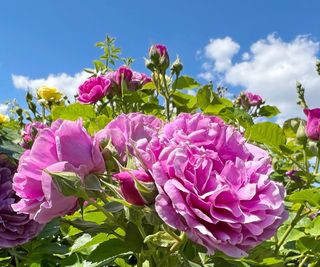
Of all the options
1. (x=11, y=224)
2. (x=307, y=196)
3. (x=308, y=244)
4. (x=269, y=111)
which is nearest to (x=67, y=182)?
(x=11, y=224)

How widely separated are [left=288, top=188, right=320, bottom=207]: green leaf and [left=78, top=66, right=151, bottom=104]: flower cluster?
0.92 meters

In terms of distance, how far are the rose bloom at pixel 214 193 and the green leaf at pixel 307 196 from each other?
43cm

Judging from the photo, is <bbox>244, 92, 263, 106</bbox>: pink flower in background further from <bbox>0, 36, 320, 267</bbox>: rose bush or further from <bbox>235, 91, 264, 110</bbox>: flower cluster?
<bbox>0, 36, 320, 267</bbox>: rose bush

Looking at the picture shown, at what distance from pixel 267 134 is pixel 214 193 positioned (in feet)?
2.28

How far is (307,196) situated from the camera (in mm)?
1356

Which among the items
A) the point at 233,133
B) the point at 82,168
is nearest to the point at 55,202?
the point at 82,168

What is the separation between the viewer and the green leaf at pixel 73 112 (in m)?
1.91

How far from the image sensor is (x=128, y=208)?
0.90m

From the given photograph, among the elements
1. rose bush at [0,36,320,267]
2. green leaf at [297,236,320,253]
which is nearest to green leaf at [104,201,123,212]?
rose bush at [0,36,320,267]

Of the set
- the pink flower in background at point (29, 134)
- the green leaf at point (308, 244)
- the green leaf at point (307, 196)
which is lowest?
the green leaf at point (308, 244)

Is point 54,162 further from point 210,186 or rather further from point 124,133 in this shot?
point 210,186

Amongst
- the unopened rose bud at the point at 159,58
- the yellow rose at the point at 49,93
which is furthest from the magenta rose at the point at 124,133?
the yellow rose at the point at 49,93

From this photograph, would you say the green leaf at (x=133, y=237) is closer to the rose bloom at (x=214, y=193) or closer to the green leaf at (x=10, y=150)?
the rose bloom at (x=214, y=193)

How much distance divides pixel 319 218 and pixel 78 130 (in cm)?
81
